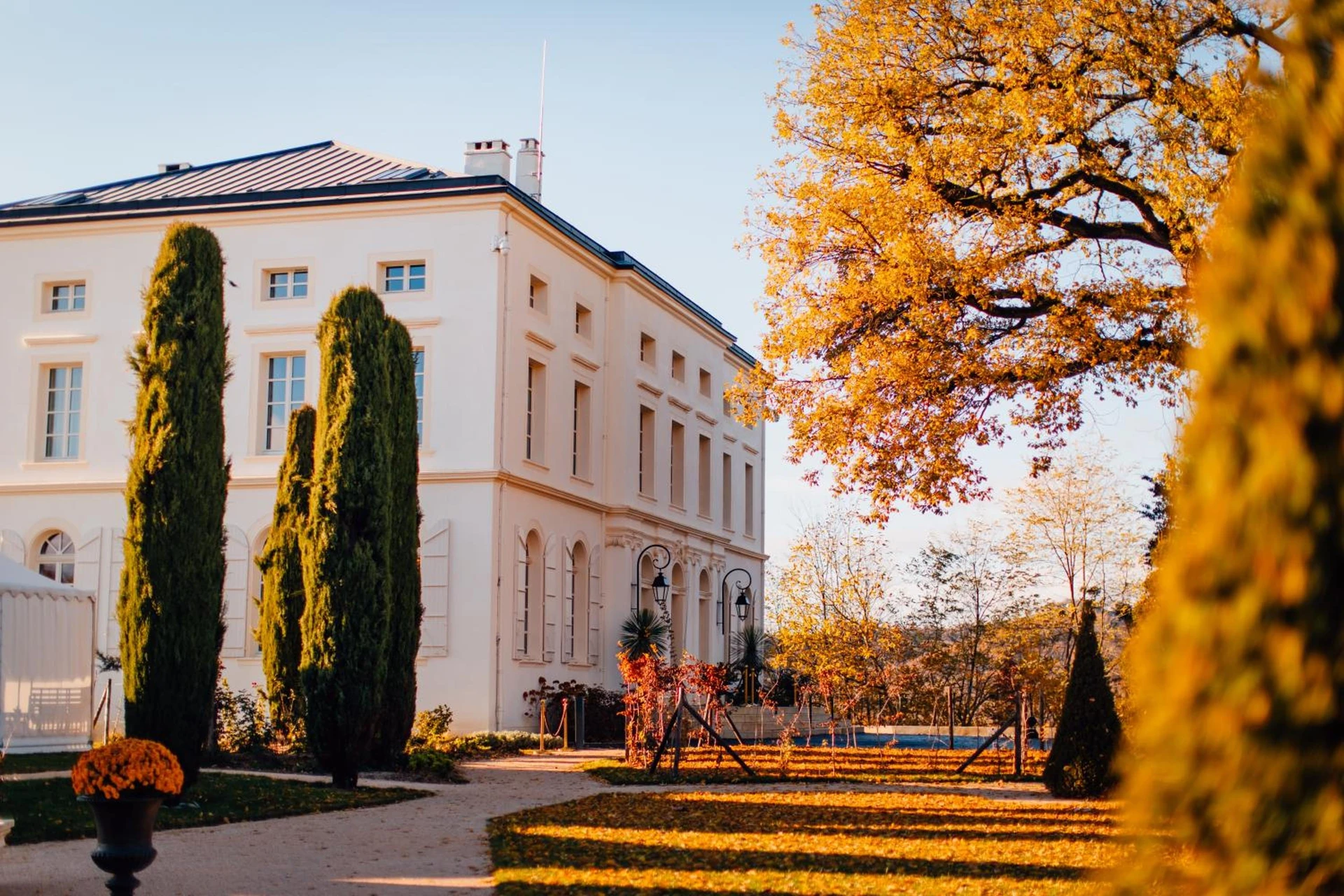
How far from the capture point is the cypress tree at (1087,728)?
14391 mm

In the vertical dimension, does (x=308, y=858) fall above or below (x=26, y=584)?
below

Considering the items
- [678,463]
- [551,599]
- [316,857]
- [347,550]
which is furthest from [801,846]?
[678,463]

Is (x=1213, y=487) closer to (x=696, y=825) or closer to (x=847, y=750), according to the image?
(x=696, y=825)

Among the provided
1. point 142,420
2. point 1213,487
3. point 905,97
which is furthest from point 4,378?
point 1213,487

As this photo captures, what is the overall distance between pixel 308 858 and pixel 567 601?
1969 centimetres

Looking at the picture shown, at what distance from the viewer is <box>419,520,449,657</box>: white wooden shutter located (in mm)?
26203

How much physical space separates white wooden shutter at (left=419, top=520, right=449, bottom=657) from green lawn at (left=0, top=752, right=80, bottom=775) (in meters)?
7.47

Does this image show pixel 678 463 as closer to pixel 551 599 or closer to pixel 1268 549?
pixel 551 599

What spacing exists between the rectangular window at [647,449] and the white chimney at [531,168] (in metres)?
6.01

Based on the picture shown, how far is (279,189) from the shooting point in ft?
95.3

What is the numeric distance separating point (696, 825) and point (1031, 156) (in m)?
8.08

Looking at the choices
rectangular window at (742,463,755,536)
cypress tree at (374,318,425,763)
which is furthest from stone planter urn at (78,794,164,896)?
rectangular window at (742,463,755,536)

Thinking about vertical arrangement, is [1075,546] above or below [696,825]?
above

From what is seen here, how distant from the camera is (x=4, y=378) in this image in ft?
97.1
